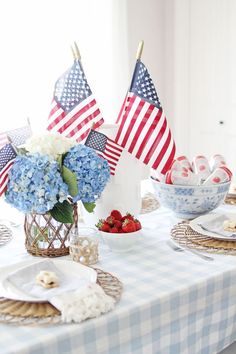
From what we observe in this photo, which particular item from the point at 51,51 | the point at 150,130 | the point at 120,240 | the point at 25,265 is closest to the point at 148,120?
the point at 150,130

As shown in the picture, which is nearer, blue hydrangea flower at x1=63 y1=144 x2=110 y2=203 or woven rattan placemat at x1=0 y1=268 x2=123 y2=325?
woven rattan placemat at x1=0 y1=268 x2=123 y2=325

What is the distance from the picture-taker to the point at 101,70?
345 centimetres

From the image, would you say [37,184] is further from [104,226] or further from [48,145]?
[104,226]

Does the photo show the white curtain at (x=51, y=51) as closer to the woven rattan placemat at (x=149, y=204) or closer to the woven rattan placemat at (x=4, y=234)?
the woven rattan placemat at (x=149, y=204)

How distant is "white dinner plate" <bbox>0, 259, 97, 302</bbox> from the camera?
97cm

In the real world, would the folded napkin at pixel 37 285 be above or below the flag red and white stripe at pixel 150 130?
below

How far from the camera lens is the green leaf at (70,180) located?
1170 mm

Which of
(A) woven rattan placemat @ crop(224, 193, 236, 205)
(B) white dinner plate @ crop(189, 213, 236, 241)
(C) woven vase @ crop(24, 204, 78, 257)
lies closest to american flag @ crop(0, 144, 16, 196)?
(C) woven vase @ crop(24, 204, 78, 257)

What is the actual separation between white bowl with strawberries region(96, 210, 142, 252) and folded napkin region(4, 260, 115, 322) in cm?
22

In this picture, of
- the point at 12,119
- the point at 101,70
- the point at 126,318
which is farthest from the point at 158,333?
the point at 101,70

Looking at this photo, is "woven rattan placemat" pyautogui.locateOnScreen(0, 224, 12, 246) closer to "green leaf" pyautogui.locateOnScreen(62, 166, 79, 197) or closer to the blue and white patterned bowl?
"green leaf" pyautogui.locateOnScreen(62, 166, 79, 197)

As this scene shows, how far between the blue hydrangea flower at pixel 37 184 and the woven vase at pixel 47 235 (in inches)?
3.0

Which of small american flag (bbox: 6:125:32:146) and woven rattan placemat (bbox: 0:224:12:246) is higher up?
small american flag (bbox: 6:125:32:146)

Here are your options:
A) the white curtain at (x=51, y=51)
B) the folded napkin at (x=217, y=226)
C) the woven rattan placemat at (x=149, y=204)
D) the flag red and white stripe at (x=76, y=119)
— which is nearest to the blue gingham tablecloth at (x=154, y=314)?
the folded napkin at (x=217, y=226)
